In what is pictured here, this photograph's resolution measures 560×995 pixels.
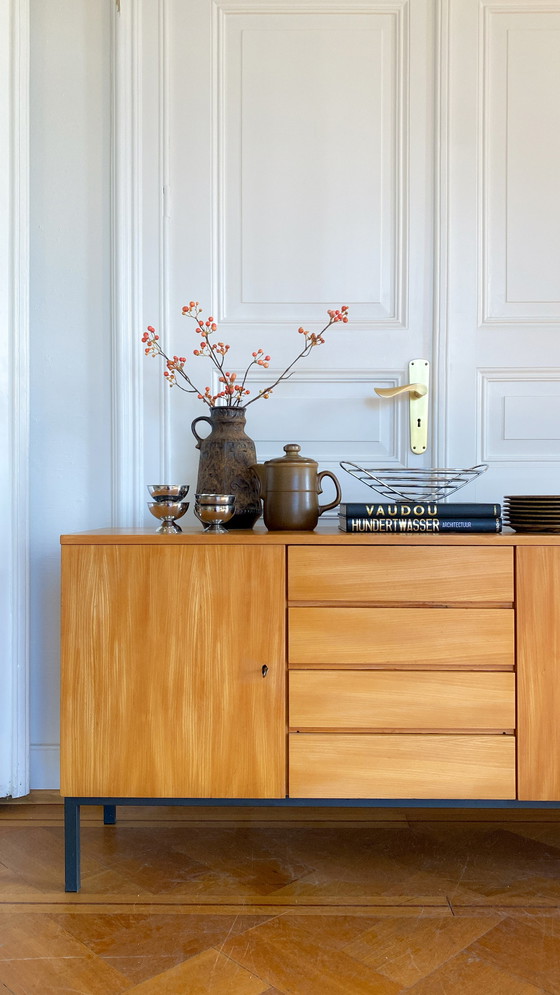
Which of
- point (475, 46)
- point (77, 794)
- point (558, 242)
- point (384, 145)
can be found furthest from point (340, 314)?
point (77, 794)

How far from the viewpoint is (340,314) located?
6.57ft

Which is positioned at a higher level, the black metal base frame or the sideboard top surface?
the sideboard top surface

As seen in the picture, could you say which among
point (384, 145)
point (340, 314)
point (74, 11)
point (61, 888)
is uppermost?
point (74, 11)

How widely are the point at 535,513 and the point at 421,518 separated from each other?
0.26 m

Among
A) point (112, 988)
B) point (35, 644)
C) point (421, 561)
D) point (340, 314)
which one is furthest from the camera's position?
point (35, 644)

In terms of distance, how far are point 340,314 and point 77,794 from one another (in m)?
1.32

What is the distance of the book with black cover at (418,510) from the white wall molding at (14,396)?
3.11 feet

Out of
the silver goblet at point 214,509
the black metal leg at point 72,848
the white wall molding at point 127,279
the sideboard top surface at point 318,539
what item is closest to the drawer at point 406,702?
the sideboard top surface at point 318,539

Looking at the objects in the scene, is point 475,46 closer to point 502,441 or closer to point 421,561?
point 502,441

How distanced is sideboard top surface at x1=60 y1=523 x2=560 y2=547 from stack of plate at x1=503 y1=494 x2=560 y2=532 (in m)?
0.06

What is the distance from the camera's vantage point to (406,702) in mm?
1560

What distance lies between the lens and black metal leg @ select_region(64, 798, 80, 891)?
5.27ft

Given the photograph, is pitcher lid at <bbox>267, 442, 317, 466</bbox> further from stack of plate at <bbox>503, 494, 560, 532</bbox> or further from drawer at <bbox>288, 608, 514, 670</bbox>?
stack of plate at <bbox>503, 494, 560, 532</bbox>

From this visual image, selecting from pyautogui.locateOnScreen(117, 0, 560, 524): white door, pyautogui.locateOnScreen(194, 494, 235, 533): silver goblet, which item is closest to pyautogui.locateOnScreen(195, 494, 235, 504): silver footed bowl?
pyautogui.locateOnScreen(194, 494, 235, 533): silver goblet
